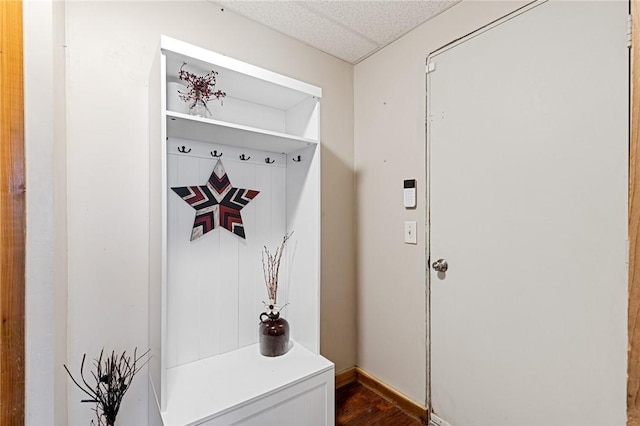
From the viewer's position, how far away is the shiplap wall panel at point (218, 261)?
5.22ft

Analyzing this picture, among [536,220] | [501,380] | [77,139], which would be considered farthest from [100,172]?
[501,380]

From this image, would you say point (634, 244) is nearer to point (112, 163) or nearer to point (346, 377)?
point (112, 163)

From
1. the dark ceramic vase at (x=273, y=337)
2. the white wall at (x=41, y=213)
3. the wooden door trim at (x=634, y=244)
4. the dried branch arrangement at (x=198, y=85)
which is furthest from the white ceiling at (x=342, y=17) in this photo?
the dark ceramic vase at (x=273, y=337)

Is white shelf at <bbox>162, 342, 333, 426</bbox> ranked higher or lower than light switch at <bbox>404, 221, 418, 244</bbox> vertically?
lower

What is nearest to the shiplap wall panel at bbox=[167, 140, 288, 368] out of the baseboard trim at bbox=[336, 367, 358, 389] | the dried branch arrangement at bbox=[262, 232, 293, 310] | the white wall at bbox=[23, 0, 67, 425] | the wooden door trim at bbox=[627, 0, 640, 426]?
the dried branch arrangement at bbox=[262, 232, 293, 310]

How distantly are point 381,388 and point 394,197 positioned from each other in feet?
4.16

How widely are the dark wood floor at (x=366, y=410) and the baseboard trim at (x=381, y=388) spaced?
0.08 ft

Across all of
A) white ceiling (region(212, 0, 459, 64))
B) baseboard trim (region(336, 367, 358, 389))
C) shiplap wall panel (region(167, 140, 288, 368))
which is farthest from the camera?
baseboard trim (region(336, 367, 358, 389))

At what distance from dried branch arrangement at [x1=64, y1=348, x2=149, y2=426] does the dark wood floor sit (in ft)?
3.81

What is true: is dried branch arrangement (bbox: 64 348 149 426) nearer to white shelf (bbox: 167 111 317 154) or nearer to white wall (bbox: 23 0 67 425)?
white wall (bbox: 23 0 67 425)

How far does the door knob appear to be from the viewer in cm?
173

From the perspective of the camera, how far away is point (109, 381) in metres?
1.27

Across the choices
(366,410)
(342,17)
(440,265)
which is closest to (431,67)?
(342,17)

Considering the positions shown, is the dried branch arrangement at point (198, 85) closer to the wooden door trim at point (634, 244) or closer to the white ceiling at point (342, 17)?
the white ceiling at point (342, 17)
